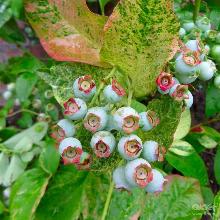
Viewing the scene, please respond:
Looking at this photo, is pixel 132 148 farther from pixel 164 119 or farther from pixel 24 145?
pixel 24 145

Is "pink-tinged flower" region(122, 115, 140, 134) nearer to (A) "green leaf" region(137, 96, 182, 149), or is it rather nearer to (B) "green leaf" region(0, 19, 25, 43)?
(A) "green leaf" region(137, 96, 182, 149)

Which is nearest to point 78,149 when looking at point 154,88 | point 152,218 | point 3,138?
point 154,88

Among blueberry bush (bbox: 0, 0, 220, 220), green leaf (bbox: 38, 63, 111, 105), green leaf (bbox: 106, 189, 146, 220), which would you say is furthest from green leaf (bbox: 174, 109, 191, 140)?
green leaf (bbox: 38, 63, 111, 105)

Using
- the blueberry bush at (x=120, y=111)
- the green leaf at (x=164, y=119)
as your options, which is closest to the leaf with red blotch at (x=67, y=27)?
the blueberry bush at (x=120, y=111)

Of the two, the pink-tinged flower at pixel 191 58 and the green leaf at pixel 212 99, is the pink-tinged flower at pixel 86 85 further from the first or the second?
the green leaf at pixel 212 99

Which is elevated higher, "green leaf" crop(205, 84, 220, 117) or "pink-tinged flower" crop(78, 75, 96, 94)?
"pink-tinged flower" crop(78, 75, 96, 94)

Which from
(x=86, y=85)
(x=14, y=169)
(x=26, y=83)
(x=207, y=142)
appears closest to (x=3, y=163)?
(x=14, y=169)
